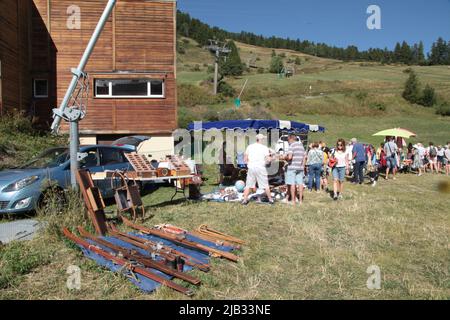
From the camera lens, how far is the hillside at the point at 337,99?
39312 mm

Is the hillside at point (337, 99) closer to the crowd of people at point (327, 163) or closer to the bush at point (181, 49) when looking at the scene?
the crowd of people at point (327, 163)

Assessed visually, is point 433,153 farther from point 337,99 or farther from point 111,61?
point 337,99

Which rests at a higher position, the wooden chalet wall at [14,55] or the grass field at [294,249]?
the wooden chalet wall at [14,55]

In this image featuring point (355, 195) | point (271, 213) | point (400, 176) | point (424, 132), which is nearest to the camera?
point (271, 213)

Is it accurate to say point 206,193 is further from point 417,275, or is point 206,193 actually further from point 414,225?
point 417,275

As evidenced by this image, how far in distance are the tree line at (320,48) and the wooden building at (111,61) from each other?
107 ft

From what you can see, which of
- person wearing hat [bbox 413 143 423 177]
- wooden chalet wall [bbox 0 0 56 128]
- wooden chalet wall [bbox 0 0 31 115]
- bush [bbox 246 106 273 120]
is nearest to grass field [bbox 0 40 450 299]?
wooden chalet wall [bbox 0 0 31 115]

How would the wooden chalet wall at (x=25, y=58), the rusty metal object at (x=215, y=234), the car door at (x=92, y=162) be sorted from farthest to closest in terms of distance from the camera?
the wooden chalet wall at (x=25, y=58) < the car door at (x=92, y=162) < the rusty metal object at (x=215, y=234)

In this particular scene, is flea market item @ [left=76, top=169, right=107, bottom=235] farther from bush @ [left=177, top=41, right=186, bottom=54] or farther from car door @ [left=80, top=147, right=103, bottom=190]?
bush @ [left=177, top=41, right=186, bottom=54]

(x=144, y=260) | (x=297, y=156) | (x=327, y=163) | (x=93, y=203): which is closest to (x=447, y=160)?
(x=327, y=163)

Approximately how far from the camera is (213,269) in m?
5.45

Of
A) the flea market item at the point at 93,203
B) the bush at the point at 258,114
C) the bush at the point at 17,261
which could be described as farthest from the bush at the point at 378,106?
the bush at the point at 17,261

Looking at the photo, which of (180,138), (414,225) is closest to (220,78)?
(180,138)

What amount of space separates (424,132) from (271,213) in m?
34.0
